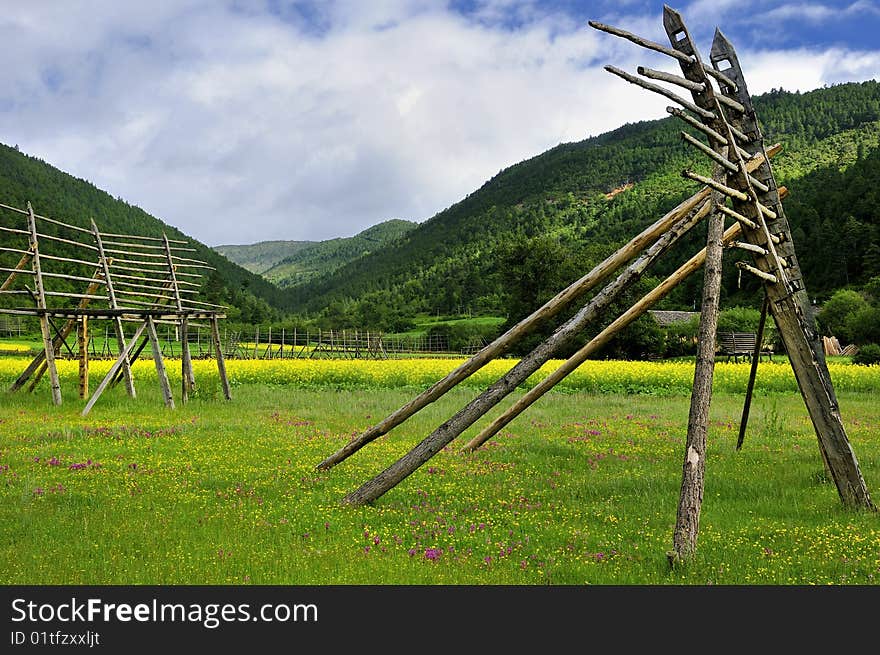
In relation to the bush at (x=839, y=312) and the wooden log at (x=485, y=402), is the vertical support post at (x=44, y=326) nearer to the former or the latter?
the wooden log at (x=485, y=402)

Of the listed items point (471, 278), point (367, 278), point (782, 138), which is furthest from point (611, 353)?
point (782, 138)

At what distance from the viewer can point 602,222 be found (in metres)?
130

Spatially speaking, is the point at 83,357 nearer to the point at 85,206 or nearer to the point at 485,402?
the point at 485,402

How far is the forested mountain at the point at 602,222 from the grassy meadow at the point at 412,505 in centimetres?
3934

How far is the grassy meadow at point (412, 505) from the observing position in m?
5.21

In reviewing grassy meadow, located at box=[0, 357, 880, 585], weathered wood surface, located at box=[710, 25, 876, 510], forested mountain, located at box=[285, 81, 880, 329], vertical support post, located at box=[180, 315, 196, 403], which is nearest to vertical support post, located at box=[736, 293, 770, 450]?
weathered wood surface, located at box=[710, 25, 876, 510]

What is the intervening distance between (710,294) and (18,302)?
2531 inches

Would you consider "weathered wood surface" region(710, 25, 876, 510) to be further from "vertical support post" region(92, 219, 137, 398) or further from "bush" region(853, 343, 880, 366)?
"bush" region(853, 343, 880, 366)

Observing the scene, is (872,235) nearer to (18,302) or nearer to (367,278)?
(18,302)

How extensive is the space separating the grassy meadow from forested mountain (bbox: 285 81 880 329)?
129 ft

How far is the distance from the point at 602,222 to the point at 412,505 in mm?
130076

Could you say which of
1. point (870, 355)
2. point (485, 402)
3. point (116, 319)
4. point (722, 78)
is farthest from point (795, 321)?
point (870, 355)

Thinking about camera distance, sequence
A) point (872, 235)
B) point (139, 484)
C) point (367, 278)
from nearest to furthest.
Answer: point (139, 484) → point (872, 235) → point (367, 278)

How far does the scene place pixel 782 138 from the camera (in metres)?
155
